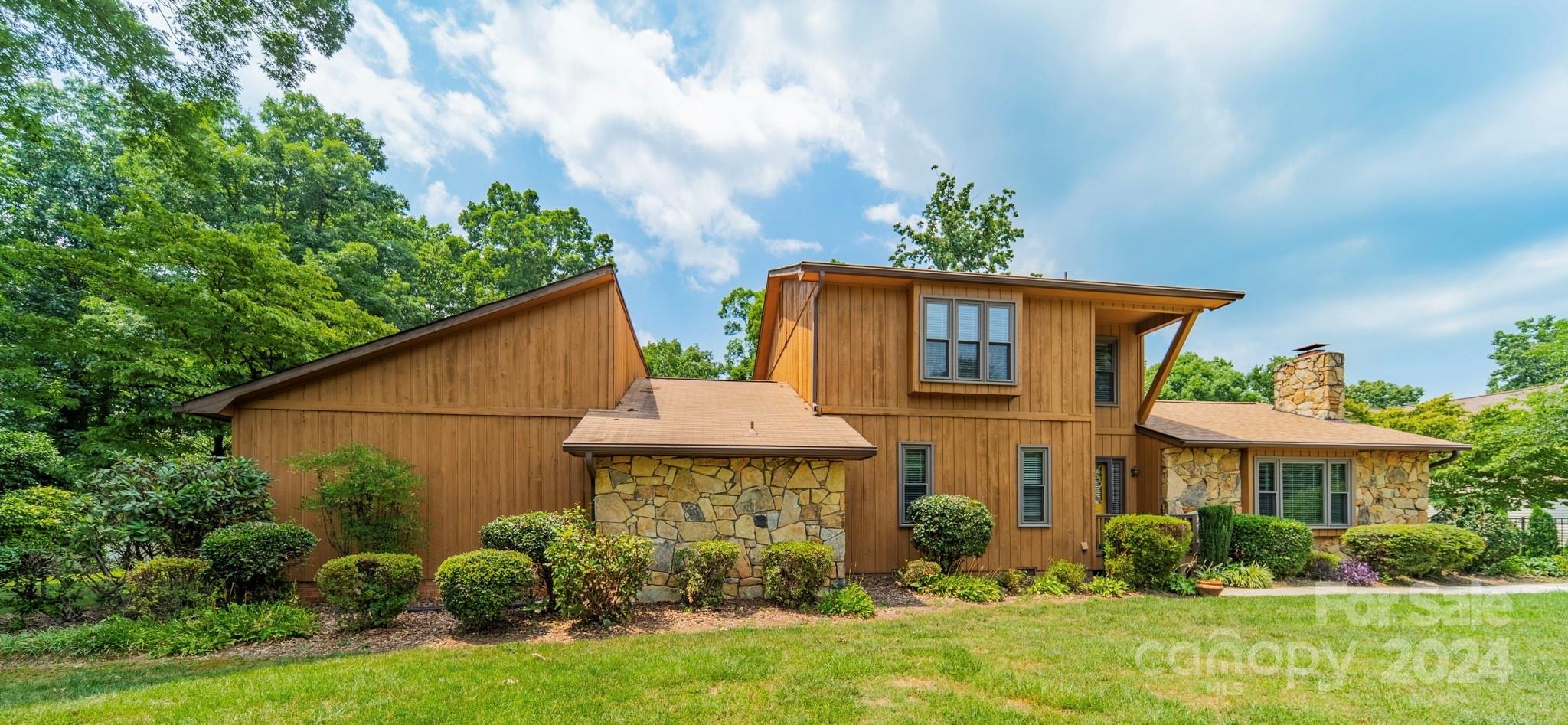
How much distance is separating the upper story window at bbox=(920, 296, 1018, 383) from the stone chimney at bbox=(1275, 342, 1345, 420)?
8.39 m

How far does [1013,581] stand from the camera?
333 inches

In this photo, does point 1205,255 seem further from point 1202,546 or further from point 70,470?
point 70,470

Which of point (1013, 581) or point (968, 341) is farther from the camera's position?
point (968, 341)

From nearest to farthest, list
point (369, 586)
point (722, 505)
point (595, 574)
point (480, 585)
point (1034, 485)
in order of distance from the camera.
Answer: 1. point (480, 585)
2. point (369, 586)
3. point (595, 574)
4. point (722, 505)
5. point (1034, 485)

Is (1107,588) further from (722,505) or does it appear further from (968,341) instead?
(722,505)

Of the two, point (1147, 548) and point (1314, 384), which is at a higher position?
point (1314, 384)

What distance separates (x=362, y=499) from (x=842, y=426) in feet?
21.8

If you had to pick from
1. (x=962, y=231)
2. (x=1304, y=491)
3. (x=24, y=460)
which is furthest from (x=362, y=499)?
(x=962, y=231)

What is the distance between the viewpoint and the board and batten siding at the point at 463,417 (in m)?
7.85

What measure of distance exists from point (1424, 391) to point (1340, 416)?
127 ft

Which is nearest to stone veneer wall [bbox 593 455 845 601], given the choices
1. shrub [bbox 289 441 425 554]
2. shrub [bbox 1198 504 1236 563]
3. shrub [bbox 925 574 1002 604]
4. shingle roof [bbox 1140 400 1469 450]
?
shrub [bbox 925 574 1002 604]

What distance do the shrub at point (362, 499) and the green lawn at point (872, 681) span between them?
2.40m

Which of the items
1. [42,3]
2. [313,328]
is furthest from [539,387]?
[42,3]

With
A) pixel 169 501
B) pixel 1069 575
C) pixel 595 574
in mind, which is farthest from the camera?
pixel 1069 575
